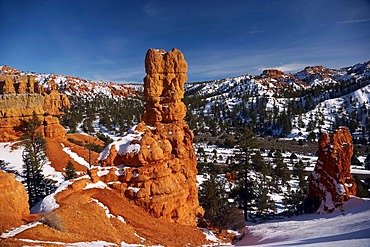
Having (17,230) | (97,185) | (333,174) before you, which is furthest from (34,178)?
(333,174)

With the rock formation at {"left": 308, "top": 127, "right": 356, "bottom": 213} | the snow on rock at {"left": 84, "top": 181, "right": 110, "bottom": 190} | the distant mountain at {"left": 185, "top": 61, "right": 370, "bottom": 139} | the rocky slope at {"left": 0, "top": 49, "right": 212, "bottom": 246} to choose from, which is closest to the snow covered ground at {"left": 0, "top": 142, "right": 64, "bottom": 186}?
the rocky slope at {"left": 0, "top": 49, "right": 212, "bottom": 246}

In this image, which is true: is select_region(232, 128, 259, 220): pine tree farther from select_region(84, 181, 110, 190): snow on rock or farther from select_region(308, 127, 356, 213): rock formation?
select_region(84, 181, 110, 190): snow on rock

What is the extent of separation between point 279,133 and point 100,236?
350ft

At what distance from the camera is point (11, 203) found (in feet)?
40.0

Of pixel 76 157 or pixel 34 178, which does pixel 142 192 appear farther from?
pixel 76 157

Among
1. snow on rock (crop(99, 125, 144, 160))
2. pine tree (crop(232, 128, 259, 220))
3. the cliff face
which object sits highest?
the cliff face

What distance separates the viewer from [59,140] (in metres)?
45.2

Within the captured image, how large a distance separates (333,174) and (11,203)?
A: 28.3 m

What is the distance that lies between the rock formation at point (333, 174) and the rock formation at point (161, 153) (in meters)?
14.3

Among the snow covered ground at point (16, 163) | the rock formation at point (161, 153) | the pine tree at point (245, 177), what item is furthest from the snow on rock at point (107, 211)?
the pine tree at point (245, 177)

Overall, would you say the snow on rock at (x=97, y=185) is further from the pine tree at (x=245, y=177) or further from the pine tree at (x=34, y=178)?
the pine tree at (x=245, y=177)

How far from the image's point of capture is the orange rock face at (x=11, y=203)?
36.4 ft

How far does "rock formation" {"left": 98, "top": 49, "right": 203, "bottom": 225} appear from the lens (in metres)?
18.0

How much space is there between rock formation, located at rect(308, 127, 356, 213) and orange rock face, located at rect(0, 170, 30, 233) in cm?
2622
